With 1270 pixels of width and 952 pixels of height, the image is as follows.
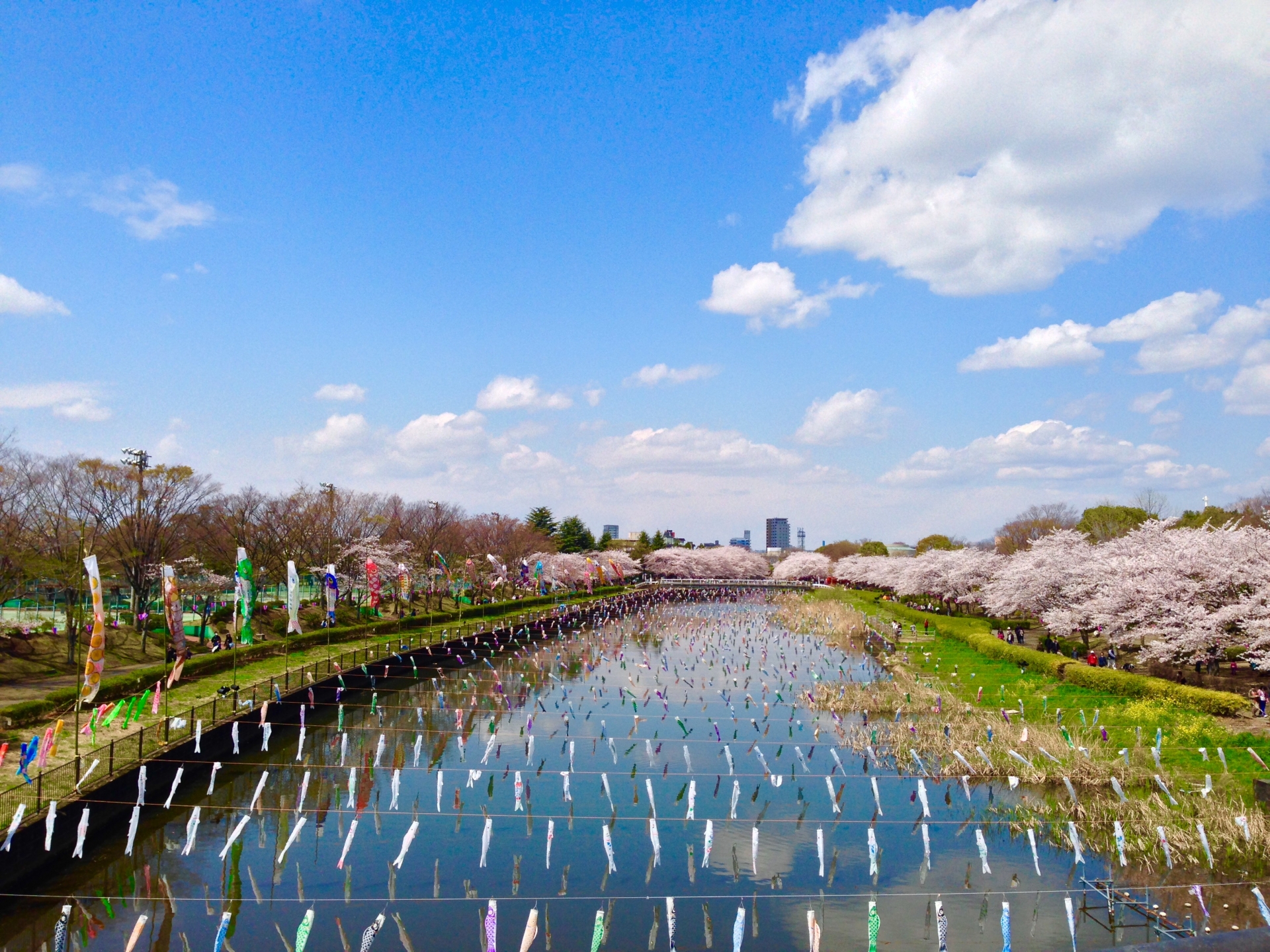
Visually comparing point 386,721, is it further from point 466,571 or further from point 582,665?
point 466,571

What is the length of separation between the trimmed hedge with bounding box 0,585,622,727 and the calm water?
5.43m

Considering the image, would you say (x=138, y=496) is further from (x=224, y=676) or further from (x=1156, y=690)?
(x=1156, y=690)

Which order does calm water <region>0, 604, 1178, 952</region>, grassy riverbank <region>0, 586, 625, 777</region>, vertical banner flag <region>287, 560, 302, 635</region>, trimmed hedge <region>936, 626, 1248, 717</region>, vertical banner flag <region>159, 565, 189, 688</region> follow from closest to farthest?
calm water <region>0, 604, 1178, 952</region> < grassy riverbank <region>0, 586, 625, 777</region> < trimmed hedge <region>936, 626, 1248, 717</region> < vertical banner flag <region>159, 565, 189, 688</region> < vertical banner flag <region>287, 560, 302, 635</region>

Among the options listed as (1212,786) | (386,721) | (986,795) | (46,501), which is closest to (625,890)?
(986,795)

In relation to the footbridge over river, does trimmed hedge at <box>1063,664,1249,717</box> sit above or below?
above

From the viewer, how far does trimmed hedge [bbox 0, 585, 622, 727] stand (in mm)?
23500

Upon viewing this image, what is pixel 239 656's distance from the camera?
3581cm

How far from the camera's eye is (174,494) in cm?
4403

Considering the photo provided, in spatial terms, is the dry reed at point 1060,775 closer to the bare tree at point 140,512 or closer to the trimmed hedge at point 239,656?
the trimmed hedge at point 239,656

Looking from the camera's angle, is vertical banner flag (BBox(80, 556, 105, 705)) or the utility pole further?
the utility pole

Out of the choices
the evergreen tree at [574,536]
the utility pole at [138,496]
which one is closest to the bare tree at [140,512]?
the utility pole at [138,496]

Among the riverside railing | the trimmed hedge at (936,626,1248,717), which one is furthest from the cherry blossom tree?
the riverside railing

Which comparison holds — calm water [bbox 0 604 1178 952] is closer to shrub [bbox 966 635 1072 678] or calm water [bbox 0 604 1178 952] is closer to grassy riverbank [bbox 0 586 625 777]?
grassy riverbank [bbox 0 586 625 777]

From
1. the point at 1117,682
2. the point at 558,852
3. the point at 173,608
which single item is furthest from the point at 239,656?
the point at 1117,682
